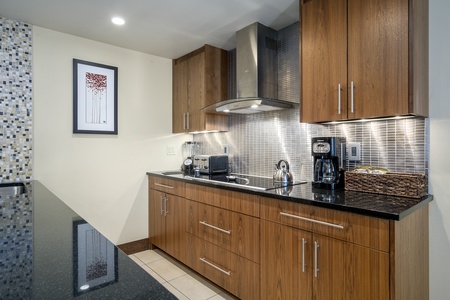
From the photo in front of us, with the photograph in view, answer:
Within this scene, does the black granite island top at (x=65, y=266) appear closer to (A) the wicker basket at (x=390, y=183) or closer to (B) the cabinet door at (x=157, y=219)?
(A) the wicker basket at (x=390, y=183)

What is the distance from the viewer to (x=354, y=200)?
1464 mm

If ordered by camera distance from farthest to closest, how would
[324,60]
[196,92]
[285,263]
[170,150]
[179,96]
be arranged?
[170,150]
[179,96]
[196,92]
[324,60]
[285,263]

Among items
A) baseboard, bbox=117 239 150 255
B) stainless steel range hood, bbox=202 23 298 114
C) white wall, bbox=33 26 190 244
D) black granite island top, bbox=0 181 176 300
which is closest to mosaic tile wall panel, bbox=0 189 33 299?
black granite island top, bbox=0 181 176 300

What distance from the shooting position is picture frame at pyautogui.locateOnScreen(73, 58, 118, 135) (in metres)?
A: 2.61

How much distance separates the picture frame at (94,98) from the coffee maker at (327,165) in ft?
7.00

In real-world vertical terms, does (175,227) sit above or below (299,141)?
below

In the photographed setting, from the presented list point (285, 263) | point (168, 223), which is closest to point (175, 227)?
point (168, 223)

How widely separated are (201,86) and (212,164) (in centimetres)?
87

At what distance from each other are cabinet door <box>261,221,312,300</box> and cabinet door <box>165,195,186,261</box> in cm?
102

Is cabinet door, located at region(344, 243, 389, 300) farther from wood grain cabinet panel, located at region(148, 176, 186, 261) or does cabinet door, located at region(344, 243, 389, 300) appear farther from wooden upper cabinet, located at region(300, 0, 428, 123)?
wood grain cabinet panel, located at region(148, 176, 186, 261)

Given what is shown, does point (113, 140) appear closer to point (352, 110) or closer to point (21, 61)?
point (21, 61)

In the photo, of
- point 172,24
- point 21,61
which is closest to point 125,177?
point 21,61

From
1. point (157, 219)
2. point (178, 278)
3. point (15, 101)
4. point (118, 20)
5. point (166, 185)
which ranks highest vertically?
point (118, 20)

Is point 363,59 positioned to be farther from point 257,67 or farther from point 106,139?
point 106,139
